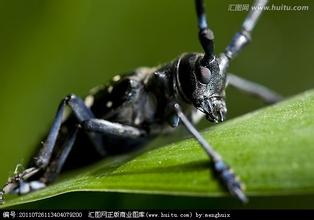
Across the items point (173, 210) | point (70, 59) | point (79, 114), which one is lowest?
point (173, 210)

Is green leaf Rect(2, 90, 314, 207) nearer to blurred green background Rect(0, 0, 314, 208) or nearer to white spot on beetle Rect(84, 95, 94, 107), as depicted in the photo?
blurred green background Rect(0, 0, 314, 208)

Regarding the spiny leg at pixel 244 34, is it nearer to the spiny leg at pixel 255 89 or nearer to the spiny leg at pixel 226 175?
the spiny leg at pixel 255 89

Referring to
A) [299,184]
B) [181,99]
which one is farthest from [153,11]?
[299,184]

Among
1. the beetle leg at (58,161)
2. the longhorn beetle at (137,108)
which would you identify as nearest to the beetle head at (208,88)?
the longhorn beetle at (137,108)

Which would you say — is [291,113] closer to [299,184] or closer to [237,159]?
[237,159]

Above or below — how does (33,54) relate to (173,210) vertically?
above

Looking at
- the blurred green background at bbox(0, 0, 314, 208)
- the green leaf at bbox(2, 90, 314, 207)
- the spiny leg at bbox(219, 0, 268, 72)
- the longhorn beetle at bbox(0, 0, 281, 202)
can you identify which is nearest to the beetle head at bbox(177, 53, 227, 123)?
the longhorn beetle at bbox(0, 0, 281, 202)

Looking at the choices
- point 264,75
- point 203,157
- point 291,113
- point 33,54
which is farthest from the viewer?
point 264,75
